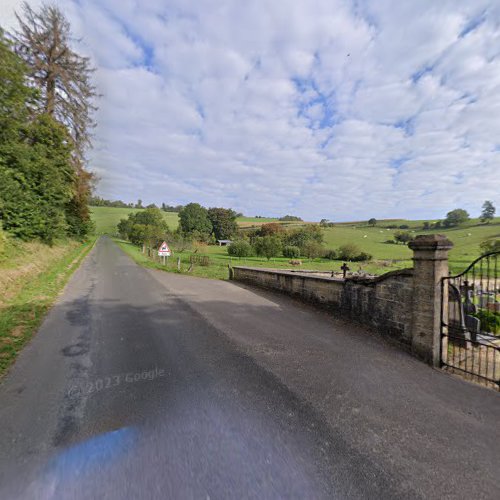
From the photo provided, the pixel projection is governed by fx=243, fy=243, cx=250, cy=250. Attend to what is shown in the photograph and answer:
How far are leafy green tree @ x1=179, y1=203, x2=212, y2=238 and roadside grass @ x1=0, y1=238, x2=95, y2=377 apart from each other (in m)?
56.4

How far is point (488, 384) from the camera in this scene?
3682 mm

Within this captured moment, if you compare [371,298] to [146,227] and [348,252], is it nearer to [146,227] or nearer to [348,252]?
[146,227]

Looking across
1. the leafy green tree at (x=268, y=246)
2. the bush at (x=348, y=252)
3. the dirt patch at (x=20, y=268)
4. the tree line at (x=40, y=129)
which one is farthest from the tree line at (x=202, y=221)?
the dirt patch at (x=20, y=268)

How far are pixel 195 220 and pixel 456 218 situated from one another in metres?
79.8

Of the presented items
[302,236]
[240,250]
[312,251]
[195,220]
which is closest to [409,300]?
[240,250]

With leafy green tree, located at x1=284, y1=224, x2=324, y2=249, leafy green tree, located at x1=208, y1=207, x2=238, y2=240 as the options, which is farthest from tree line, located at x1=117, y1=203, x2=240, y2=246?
leafy green tree, located at x1=284, y1=224, x2=324, y2=249

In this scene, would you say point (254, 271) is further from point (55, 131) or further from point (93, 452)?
point (55, 131)

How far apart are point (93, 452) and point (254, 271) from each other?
374 inches

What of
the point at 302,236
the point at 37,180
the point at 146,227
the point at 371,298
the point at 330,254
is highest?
the point at 37,180

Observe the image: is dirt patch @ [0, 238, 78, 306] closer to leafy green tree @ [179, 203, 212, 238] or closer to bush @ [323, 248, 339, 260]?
bush @ [323, 248, 339, 260]

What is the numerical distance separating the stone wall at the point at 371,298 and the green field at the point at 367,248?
740 centimetres

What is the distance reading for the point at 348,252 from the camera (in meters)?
51.1

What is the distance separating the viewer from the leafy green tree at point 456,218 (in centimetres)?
7450

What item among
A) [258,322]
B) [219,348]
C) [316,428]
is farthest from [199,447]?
[258,322]
